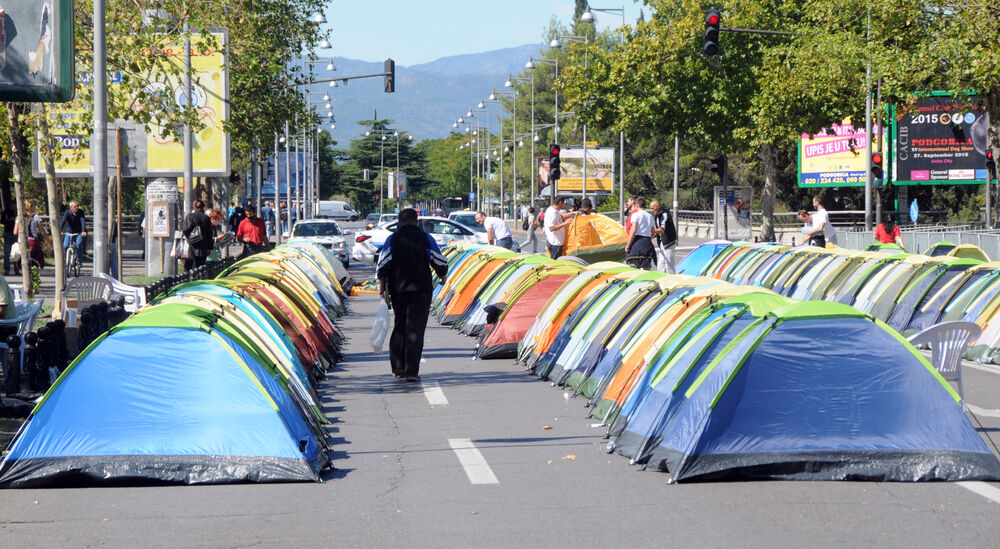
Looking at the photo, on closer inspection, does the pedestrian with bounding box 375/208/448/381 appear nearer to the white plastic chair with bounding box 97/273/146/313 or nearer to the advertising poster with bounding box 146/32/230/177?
the white plastic chair with bounding box 97/273/146/313

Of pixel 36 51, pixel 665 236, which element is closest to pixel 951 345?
pixel 36 51

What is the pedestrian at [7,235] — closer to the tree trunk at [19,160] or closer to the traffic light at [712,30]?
the tree trunk at [19,160]

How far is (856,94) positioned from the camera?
126 ft

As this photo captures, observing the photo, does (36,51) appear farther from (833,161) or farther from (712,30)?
(833,161)

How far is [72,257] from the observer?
96.7ft

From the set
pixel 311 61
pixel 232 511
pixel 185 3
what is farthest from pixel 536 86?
pixel 232 511

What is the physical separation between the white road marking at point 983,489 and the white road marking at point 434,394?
497cm

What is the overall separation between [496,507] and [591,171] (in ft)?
237

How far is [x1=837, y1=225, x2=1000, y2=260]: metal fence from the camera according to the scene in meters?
26.6

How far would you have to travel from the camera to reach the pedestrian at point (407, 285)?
42.4 ft

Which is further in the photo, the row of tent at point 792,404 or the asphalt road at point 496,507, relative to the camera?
the row of tent at point 792,404

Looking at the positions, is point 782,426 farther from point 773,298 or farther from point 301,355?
point 301,355

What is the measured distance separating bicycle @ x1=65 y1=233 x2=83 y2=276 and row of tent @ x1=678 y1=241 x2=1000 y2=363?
15859 mm

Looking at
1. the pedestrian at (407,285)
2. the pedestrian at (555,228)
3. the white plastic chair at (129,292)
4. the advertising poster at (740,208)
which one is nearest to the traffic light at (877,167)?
the pedestrian at (555,228)
